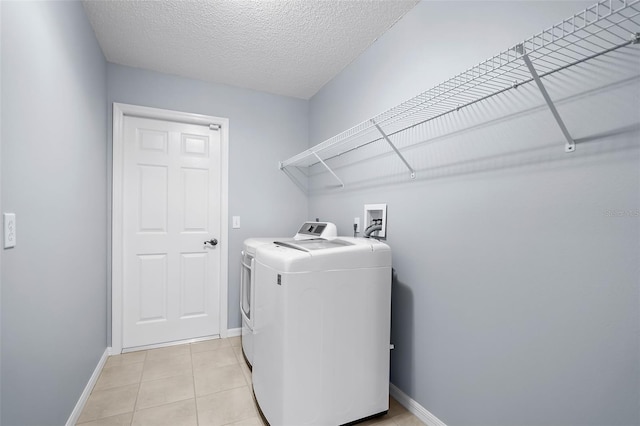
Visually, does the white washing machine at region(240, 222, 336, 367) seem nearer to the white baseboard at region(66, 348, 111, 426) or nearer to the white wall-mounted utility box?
the white wall-mounted utility box

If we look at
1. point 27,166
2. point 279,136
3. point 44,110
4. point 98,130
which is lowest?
point 27,166

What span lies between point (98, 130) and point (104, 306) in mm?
1369

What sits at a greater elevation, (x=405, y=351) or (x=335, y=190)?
(x=335, y=190)

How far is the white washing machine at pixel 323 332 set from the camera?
1.45m

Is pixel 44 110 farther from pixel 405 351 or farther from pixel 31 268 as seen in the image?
pixel 405 351

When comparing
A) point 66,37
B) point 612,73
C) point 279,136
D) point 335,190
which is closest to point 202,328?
point 335,190

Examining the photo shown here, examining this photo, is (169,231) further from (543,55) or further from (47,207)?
(543,55)

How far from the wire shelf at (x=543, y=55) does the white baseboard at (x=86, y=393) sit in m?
2.15

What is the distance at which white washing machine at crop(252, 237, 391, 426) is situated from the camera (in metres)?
1.45

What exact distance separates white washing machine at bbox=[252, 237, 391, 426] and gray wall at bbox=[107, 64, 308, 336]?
1253 millimetres

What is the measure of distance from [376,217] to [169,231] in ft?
6.05

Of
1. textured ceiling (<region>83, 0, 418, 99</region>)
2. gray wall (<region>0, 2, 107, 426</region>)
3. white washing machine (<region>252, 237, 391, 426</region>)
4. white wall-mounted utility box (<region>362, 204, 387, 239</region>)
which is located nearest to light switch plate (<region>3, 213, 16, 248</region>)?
gray wall (<region>0, 2, 107, 426</region>)

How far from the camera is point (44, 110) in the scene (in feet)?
4.26

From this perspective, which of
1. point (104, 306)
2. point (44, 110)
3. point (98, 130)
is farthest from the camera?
point (104, 306)
